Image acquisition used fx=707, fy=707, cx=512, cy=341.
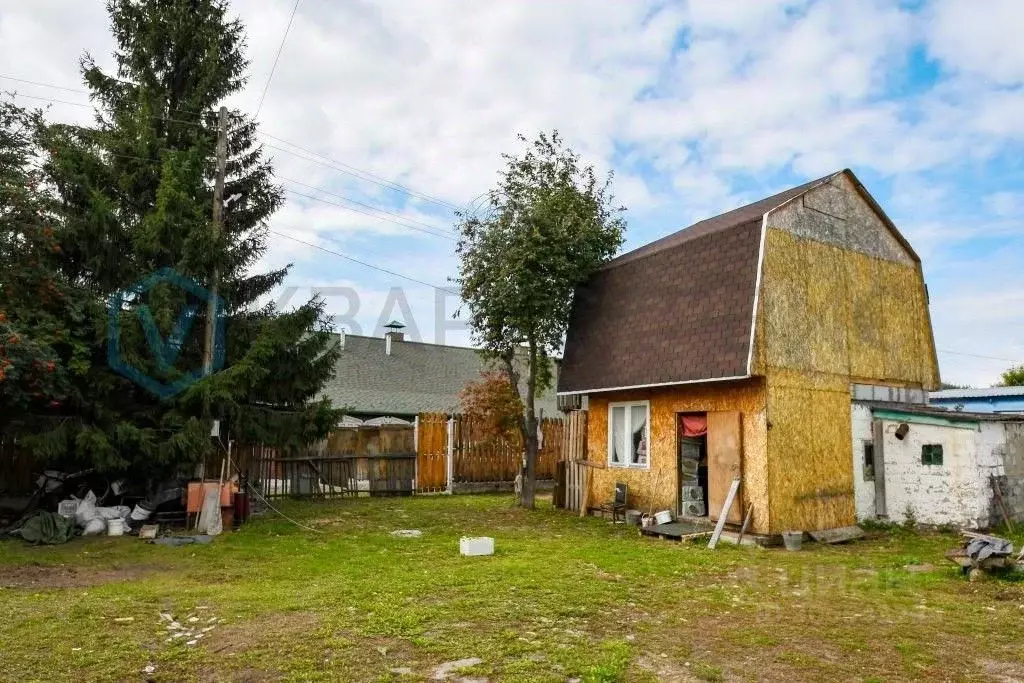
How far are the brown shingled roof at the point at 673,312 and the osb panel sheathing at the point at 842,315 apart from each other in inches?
16.9

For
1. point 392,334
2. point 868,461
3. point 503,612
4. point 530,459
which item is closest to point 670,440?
point 868,461

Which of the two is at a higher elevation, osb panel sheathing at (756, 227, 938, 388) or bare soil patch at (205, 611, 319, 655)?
osb panel sheathing at (756, 227, 938, 388)

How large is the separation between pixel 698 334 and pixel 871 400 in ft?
12.6

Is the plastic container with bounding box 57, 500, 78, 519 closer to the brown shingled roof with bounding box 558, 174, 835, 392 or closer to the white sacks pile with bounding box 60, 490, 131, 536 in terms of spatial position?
the white sacks pile with bounding box 60, 490, 131, 536

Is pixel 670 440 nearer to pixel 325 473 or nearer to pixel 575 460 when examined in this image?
pixel 575 460

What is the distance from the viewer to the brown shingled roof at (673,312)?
12.2 m

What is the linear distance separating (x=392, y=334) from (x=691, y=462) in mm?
22688

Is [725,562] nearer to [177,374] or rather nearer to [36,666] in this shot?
[36,666]

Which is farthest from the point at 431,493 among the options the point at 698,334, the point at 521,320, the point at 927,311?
the point at 927,311

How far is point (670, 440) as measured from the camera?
1364 centimetres

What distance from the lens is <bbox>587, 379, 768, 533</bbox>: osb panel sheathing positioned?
11.9m

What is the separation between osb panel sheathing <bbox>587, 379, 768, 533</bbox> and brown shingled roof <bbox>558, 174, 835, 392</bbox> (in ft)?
2.11

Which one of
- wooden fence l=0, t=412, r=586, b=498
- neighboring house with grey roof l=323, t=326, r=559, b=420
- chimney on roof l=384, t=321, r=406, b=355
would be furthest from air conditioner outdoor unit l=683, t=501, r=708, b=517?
chimney on roof l=384, t=321, r=406, b=355

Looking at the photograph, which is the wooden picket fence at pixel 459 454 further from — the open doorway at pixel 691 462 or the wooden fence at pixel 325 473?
the open doorway at pixel 691 462
